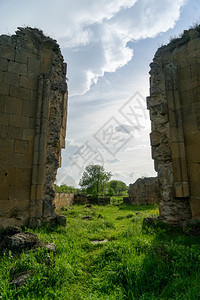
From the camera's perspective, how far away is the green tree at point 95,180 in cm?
3081

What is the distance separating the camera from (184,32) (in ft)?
20.1

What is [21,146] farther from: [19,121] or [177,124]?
[177,124]

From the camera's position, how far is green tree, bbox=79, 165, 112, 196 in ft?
101

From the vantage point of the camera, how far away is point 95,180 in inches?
1247

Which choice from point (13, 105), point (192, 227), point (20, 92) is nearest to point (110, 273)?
point (192, 227)

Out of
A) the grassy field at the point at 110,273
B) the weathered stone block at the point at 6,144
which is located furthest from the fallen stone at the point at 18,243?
the weathered stone block at the point at 6,144

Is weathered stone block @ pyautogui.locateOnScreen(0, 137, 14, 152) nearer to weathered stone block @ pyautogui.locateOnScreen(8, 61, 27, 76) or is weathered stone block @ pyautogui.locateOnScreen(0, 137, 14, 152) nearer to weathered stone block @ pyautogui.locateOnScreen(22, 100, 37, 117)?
weathered stone block @ pyautogui.locateOnScreen(22, 100, 37, 117)

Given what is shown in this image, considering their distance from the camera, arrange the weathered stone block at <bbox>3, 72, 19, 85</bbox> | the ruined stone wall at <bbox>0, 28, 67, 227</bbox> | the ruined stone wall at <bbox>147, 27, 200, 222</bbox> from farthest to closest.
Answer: the weathered stone block at <bbox>3, 72, 19, 85</bbox> → the ruined stone wall at <bbox>0, 28, 67, 227</bbox> → the ruined stone wall at <bbox>147, 27, 200, 222</bbox>

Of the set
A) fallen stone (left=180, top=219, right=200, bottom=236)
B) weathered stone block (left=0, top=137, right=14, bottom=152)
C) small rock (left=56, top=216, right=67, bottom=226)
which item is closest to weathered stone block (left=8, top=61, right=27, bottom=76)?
weathered stone block (left=0, top=137, right=14, bottom=152)

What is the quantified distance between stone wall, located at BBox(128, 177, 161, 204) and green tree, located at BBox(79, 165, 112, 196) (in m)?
13.7

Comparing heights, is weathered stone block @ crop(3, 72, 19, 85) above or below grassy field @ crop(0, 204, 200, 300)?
above

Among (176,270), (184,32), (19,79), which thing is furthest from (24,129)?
(184,32)

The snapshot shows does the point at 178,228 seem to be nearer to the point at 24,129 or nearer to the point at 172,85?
the point at 172,85

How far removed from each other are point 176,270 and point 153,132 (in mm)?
4071
